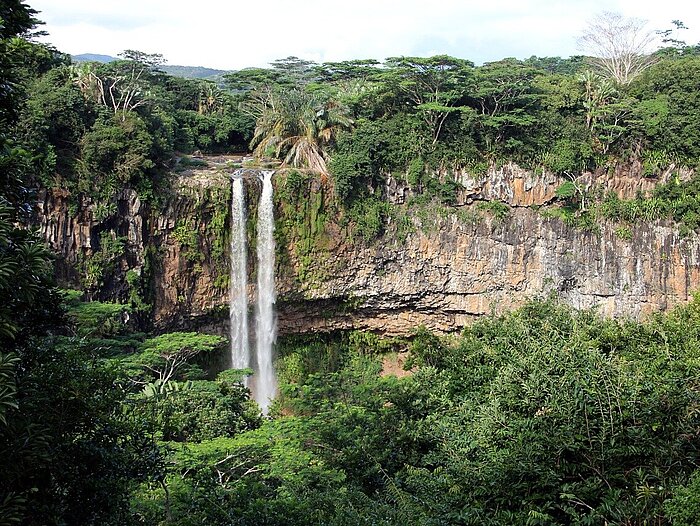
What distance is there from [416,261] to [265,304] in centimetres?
474

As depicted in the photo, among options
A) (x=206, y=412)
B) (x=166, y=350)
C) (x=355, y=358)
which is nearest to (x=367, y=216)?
(x=355, y=358)

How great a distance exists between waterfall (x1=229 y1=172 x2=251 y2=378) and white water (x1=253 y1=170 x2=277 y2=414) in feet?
1.44

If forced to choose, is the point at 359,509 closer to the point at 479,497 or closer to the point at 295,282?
the point at 479,497

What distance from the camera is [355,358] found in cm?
2025

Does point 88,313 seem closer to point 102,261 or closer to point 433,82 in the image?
point 102,261

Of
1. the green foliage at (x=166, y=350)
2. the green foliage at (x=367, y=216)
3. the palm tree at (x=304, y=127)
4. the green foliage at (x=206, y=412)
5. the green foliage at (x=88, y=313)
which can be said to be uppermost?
the palm tree at (x=304, y=127)

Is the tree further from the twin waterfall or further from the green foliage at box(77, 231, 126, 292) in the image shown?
the green foliage at box(77, 231, 126, 292)

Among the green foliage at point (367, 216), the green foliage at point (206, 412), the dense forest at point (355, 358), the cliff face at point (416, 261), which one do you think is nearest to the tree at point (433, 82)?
the dense forest at point (355, 358)

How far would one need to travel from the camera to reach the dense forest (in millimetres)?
4926

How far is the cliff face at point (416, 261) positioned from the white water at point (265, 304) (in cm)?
33

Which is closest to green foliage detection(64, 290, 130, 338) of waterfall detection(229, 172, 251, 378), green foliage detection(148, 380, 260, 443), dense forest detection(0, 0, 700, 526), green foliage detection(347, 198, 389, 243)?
dense forest detection(0, 0, 700, 526)

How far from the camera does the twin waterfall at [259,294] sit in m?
18.2

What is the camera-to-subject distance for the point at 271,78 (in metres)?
30.8

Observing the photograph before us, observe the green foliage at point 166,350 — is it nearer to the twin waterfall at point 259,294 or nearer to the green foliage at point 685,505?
the twin waterfall at point 259,294
